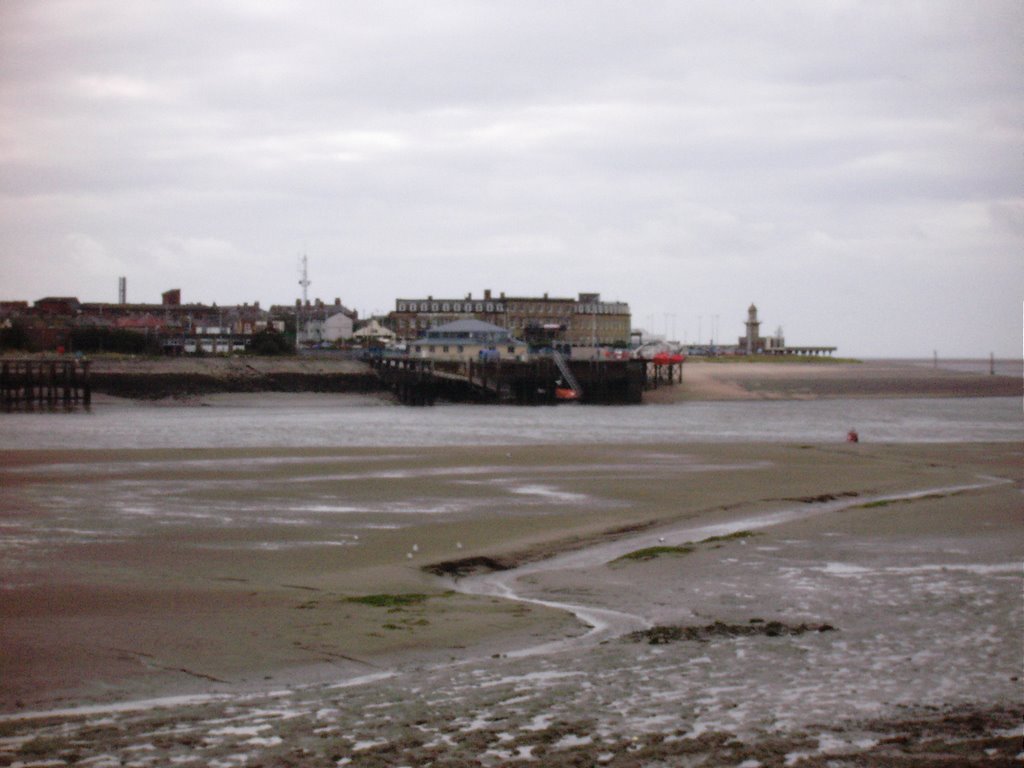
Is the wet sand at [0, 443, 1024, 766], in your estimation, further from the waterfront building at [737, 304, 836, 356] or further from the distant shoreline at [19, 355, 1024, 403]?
the waterfront building at [737, 304, 836, 356]

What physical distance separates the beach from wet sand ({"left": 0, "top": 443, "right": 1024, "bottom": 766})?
3 cm

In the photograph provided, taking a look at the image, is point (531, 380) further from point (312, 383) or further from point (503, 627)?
point (503, 627)

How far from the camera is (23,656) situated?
8422 millimetres

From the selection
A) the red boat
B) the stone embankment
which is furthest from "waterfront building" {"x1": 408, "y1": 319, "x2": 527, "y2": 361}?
A: the red boat

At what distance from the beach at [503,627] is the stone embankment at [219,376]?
1878 inches

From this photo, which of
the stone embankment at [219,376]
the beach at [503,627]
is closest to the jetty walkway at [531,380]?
the stone embankment at [219,376]

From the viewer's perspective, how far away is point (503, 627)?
9.91m

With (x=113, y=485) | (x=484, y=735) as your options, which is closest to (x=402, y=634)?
(x=484, y=735)

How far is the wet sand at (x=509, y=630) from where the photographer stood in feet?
22.5

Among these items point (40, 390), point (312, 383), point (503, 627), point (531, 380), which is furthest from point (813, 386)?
point (503, 627)

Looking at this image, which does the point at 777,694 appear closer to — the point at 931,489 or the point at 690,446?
the point at 931,489

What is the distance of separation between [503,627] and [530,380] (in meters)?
61.3

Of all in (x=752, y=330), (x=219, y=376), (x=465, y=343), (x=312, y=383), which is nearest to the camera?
(x=219, y=376)

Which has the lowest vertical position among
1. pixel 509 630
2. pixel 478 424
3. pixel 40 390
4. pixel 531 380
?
pixel 478 424
